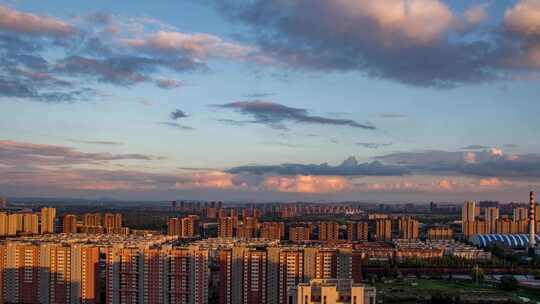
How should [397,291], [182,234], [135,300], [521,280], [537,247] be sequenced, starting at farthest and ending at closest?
[182,234], [537,247], [521,280], [397,291], [135,300]

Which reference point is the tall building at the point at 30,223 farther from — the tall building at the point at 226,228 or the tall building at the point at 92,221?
the tall building at the point at 226,228

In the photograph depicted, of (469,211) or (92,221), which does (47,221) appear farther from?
(469,211)

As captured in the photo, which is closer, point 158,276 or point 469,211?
point 158,276

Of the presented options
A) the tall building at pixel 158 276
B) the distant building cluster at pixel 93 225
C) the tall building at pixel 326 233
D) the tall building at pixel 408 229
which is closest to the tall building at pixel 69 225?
the distant building cluster at pixel 93 225

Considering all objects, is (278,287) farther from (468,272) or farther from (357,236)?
(357,236)

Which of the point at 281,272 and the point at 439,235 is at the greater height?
the point at 281,272

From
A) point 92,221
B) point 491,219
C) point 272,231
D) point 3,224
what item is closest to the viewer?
point 3,224

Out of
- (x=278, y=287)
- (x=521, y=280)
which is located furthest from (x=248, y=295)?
(x=521, y=280)

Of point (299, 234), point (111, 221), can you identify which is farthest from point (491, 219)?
point (111, 221)
